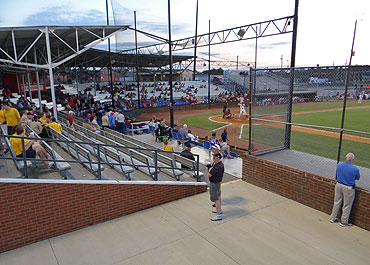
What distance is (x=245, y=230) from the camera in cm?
558

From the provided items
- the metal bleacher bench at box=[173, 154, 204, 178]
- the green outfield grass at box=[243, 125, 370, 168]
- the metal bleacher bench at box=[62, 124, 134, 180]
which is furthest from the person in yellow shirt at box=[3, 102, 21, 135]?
the green outfield grass at box=[243, 125, 370, 168]

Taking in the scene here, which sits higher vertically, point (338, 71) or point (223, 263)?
point (338, 71)

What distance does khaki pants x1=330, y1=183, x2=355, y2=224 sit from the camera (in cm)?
554

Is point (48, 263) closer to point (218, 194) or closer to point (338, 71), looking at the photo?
point (218, 194)

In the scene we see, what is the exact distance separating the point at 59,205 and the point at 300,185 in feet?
19.1

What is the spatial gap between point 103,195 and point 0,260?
2.15 metres

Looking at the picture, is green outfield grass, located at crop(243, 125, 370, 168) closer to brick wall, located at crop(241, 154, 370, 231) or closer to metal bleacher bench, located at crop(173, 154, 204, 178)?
brick wall, located at crop(241, 154, 370, 231)

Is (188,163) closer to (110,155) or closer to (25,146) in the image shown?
(110,155)

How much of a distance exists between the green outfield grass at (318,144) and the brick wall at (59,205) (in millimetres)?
6558

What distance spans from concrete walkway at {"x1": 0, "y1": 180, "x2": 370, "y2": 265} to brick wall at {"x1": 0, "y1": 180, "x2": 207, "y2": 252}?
0.63 feet

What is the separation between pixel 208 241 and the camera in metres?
5.20

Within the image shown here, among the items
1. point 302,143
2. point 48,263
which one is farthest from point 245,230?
point 302,143

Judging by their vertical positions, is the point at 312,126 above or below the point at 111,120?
above

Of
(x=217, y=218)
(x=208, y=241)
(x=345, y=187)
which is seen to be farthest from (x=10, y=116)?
(x=345, y=187)
